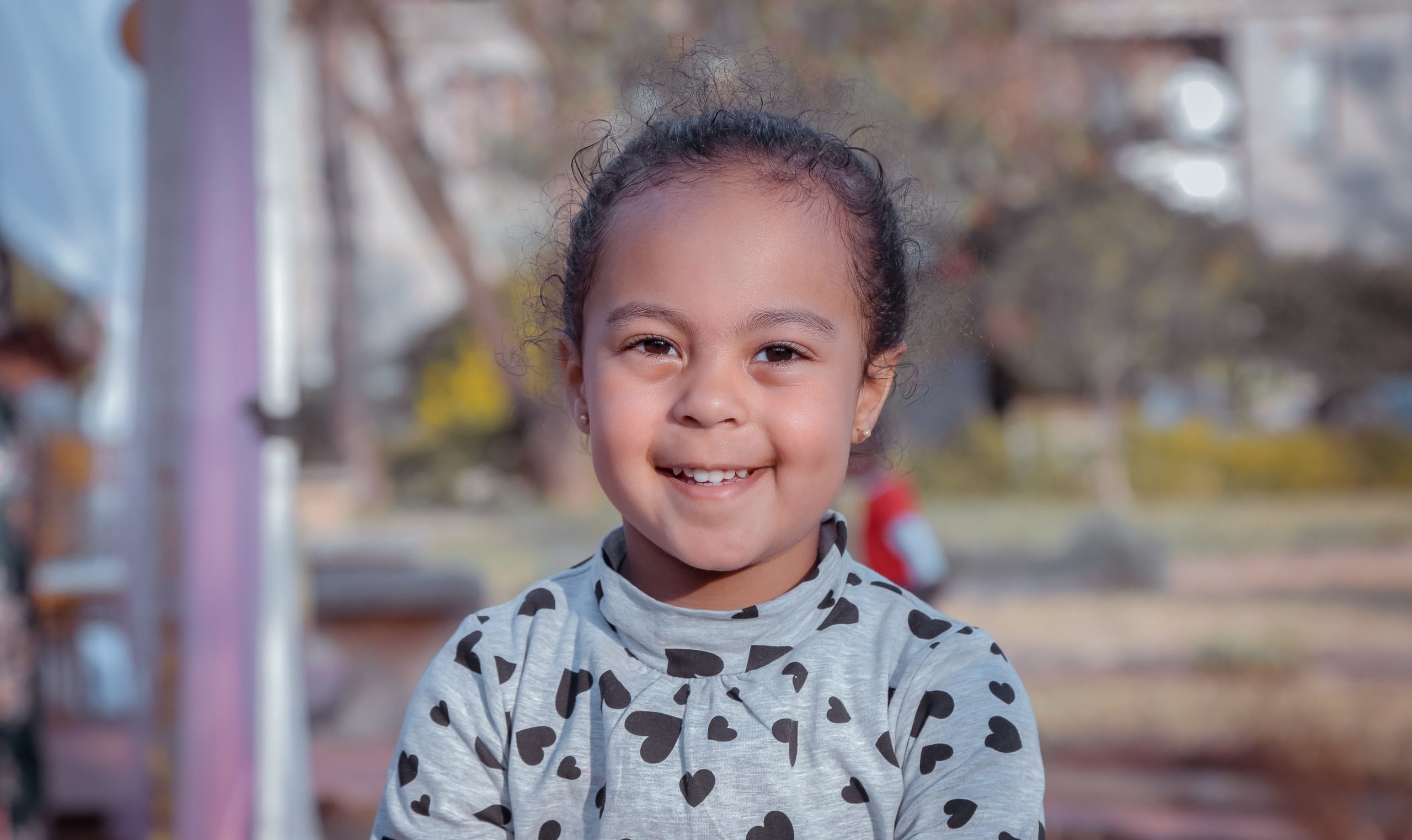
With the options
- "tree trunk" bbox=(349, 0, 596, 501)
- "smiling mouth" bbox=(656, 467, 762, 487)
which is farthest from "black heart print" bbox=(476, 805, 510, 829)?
"tree trunk" bbox=(349, 0, 596, 501)

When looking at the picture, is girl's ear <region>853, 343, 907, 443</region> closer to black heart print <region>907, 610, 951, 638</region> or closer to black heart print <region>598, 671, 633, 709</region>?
black heart print <region>907, 610, 951, 638</region>

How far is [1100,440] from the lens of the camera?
1338 centimetres

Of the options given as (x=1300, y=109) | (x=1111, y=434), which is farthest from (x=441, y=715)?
(x=1300, y=109)

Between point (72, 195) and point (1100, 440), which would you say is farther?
point (1100, 440)

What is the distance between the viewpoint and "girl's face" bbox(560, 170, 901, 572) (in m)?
1.20

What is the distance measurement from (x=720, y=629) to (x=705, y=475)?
14cm

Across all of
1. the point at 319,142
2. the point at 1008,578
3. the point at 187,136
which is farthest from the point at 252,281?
the point at 319,142

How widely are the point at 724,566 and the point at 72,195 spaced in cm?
438

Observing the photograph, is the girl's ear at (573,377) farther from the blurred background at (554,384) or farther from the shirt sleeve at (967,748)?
the shirt sleeve at (967,748)

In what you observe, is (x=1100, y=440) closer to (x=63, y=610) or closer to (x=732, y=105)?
(x=63, y=610)

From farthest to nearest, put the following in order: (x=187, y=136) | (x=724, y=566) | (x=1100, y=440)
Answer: (x=1100, y=440)
(x=187, y=136)
(x=724, y=566)

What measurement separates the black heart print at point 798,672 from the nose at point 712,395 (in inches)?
8.6

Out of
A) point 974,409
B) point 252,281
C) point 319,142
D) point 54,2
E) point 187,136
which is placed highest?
point 319,142

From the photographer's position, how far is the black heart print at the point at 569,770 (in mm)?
1181
